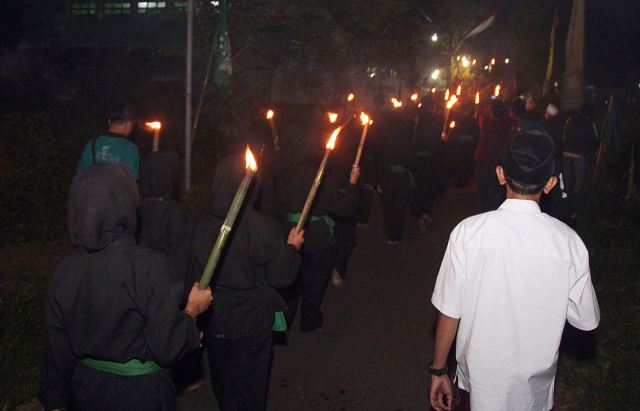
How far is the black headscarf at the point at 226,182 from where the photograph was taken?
3.95 m

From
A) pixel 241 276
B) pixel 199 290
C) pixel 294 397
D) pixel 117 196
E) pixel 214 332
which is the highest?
pixel 117 196

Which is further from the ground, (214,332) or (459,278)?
(459,278)

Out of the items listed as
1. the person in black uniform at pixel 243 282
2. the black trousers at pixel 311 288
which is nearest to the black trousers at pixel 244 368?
the person in black uniform at pixel 243 282

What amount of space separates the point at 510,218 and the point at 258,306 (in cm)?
181

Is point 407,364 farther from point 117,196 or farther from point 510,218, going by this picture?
point 117,196

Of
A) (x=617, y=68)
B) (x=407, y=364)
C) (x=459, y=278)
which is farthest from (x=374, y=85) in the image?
(x=459, y=278)

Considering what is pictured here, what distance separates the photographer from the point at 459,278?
3.03 metres

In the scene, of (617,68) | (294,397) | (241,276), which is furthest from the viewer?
(617,68)

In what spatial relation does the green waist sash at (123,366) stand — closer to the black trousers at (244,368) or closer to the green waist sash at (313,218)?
the black trousers at (244,368)

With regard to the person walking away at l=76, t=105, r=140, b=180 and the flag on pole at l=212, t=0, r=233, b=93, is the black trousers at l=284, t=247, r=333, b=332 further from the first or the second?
the flag on pole at l=212, t=0, r=233, b=93

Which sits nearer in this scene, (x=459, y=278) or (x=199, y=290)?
(x=199, y=290)

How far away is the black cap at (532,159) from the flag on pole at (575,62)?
11070mm

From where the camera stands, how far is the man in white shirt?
2.90m

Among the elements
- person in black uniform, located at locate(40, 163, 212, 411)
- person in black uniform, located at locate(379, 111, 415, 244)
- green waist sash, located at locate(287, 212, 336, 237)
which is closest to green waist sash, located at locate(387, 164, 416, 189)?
person in black uniform, located at locate(379, 111, 415, 244)
